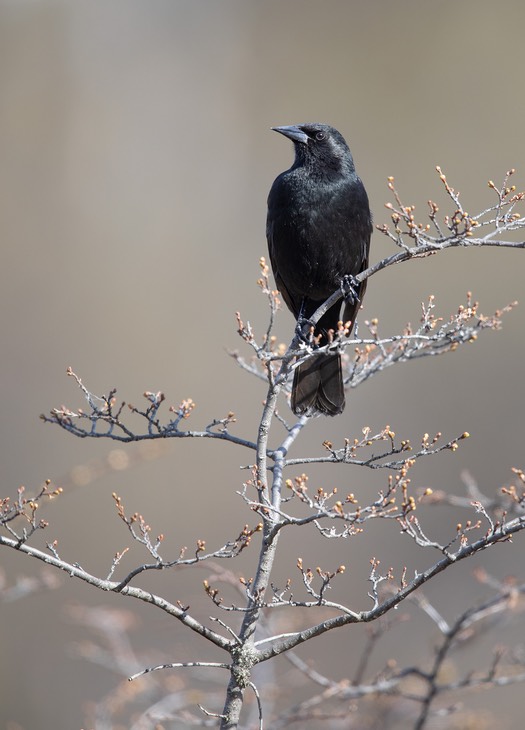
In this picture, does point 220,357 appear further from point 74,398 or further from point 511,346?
point 511,346

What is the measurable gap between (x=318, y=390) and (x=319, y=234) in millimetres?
854

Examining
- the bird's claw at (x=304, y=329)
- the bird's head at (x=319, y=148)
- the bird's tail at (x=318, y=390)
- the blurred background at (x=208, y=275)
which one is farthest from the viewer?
the blurred background at (x=208, y=275)

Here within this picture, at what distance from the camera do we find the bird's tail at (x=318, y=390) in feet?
16.0

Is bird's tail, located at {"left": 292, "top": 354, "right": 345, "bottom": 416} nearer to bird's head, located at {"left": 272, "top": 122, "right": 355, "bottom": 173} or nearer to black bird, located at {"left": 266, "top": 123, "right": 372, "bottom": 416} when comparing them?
black bird, located at {"left": 266, "top": 123, "right": 372, "bottom": 416}

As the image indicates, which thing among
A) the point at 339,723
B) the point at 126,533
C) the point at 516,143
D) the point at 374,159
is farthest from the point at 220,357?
the point at 339,723

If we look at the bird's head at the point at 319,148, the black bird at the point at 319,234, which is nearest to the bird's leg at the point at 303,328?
the black bird at the point at 319,234

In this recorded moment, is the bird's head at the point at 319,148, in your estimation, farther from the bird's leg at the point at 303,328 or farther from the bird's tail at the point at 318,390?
the bird's tail at the point at 318,390

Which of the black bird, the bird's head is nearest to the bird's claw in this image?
the black bird

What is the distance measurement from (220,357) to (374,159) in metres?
5.47

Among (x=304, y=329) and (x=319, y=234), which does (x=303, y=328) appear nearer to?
(x=304, y=329)

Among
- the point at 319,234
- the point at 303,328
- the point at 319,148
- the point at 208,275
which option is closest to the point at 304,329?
the point at 303,328

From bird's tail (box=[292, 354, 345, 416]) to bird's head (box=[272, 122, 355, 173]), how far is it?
1.17 m

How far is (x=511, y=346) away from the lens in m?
12.9

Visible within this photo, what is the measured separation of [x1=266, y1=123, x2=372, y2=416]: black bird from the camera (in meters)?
4.90
